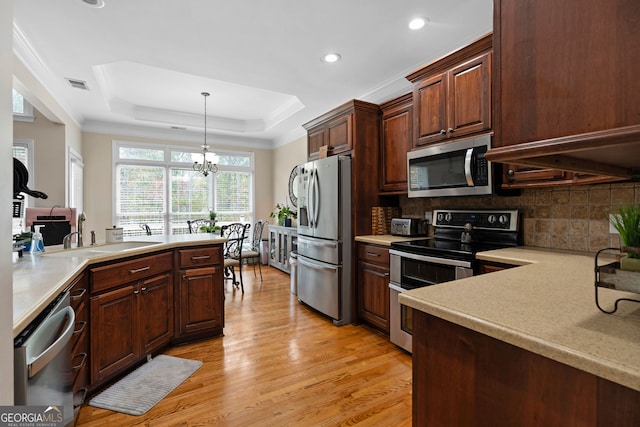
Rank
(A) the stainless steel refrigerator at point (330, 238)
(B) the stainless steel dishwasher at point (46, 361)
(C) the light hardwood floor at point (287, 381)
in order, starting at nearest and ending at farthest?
(B) the stainless steel dishwasher at point (46, 361) < (C) the light hardwood floor at point (287, 381) < (A) the stainless steel refrigerator at point (330, 238)

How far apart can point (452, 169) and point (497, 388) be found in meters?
2.03

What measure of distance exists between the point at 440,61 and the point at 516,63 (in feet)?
6.79

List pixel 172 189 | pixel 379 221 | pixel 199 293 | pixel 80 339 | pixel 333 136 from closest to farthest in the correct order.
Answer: pixel 80 339, pixel 199 293, pixel 379 221, pixel 333 136, pixel 172 189

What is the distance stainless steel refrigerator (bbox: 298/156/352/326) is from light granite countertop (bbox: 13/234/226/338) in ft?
5.34

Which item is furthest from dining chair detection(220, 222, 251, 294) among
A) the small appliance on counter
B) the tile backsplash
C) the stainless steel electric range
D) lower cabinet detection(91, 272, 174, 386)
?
the tile backsplash

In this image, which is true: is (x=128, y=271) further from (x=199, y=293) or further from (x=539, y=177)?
(x=539, y=177)

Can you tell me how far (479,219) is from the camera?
2652mm

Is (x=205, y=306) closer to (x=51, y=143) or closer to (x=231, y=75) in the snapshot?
(x=231, y=75)

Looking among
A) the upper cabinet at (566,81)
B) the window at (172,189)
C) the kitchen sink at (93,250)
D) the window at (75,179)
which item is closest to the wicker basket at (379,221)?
the kitchen sink at (93,250)

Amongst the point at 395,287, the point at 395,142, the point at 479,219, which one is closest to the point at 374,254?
the point at 395,287

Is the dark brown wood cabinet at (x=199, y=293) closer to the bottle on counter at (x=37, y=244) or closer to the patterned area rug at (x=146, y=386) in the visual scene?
the patterned area rug at (x=146, y=386)

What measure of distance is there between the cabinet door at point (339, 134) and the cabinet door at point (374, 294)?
1.32 metres

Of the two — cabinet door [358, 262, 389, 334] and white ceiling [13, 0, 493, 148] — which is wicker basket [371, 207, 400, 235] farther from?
white ceiling [13, 0, 493, 148]

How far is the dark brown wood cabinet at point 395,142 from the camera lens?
10.3 feet
